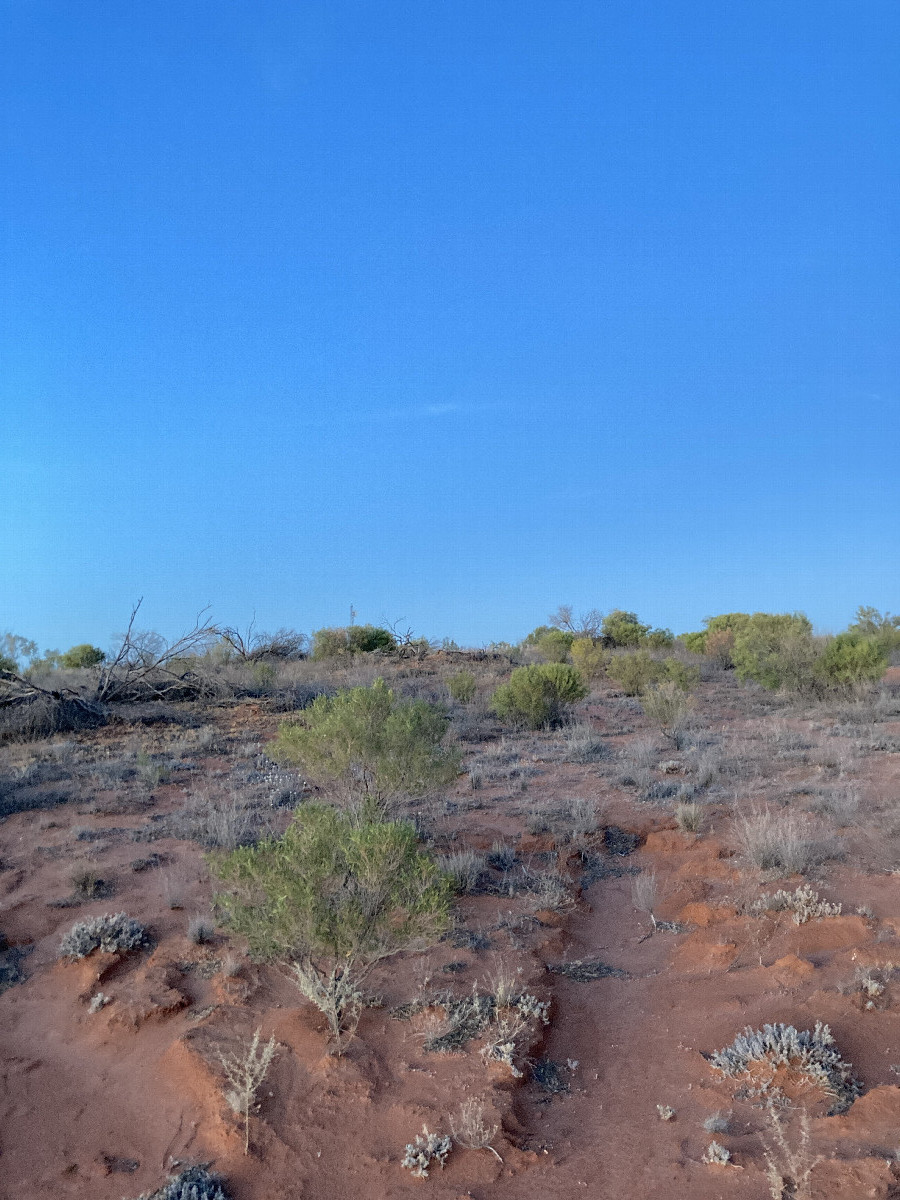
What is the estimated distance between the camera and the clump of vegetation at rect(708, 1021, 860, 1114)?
→ 4.00 m

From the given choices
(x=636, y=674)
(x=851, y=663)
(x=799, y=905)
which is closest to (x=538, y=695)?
(x=636, y=674)

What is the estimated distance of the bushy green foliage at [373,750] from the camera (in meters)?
7.84

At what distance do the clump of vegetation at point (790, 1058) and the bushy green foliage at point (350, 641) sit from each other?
82.3 feet

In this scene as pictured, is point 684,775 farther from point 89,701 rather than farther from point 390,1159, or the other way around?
point 89,701

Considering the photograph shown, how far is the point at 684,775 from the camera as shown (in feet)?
35.1

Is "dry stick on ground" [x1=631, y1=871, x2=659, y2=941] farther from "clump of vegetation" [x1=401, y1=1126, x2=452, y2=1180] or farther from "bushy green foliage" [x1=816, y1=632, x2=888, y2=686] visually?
"bushy green foliage" [x1=816, y1=632, x2=888, y2=686]

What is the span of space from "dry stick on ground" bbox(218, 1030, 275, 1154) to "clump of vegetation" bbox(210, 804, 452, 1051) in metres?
0.54

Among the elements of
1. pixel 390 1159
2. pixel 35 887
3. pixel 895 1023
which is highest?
pixel 35 887

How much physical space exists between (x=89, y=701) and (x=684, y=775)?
39.1ft

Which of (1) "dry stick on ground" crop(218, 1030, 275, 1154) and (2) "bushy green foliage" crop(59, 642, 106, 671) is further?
(2) "bushy green foliage" crop(59, 642, 106, 671)

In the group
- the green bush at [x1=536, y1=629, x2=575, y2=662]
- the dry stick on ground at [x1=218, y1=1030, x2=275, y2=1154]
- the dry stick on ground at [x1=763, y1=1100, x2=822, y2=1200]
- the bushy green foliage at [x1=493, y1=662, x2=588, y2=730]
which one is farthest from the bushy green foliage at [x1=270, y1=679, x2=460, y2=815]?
the green bush at [x1=536, y1=629, x2=575, y2=662]

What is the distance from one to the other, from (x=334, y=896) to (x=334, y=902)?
2.6 inches

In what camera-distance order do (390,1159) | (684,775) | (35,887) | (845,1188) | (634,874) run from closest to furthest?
(845,1188) → (390,1159) → (35,887) → (634,874) → (684,775)

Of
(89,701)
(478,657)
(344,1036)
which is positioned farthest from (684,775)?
(478,657)
